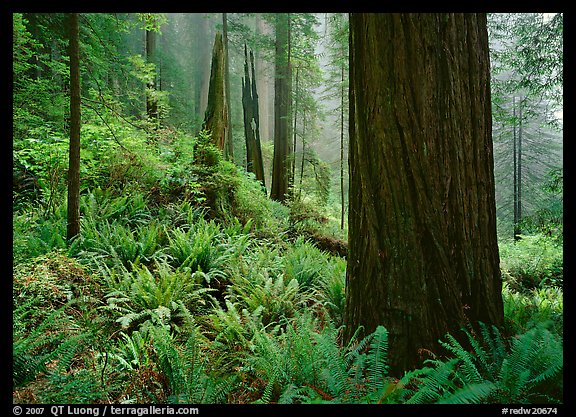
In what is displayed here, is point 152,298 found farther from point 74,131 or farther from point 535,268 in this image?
point 535,268

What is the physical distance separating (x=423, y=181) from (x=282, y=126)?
12406mm

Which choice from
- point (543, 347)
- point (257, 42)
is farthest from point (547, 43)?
point (257, 42)

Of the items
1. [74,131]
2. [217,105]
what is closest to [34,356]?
[74,131]

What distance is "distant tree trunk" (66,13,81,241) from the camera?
475 centimetres

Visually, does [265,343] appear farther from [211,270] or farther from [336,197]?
[336,197]

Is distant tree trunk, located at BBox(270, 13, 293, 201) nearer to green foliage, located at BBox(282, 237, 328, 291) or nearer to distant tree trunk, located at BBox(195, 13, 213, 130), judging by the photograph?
green foliage, located at BBox(282, 237, 328, 291)

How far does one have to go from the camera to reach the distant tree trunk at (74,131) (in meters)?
4.75

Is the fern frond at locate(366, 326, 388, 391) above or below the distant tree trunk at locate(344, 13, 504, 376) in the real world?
below

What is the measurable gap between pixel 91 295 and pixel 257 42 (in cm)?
1373

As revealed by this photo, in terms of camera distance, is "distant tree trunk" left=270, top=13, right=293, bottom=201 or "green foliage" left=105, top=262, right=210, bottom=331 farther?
"distant tree trunk" left=270, top=13, right=293, bottom=201

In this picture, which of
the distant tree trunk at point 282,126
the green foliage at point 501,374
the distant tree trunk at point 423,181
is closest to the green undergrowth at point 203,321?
the green foliage at point 501,374

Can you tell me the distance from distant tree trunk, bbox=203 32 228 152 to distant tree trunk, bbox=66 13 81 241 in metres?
3.49

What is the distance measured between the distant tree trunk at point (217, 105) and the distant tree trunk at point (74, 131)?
11.4ft

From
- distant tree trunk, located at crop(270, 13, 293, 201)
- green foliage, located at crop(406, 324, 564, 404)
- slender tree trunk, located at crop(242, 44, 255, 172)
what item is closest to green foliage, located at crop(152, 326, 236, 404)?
green foliage, located at crop(406, 324, 564, 404)
